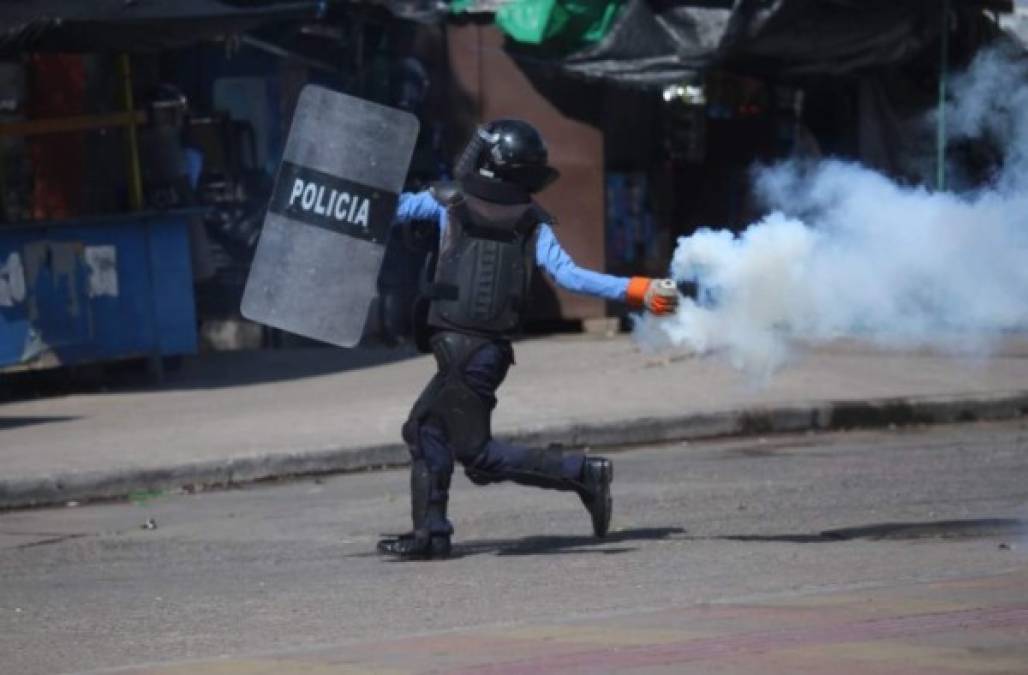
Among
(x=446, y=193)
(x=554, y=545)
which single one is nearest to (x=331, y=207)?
(x=446, y=193)

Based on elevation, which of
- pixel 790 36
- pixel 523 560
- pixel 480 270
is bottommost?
pixel 523 560

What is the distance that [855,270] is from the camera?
933cm

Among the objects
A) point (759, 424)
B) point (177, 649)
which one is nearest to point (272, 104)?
point (759, 424)

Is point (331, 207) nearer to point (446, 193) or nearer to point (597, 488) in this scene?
point (446, 193)

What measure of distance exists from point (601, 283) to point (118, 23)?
6467mm

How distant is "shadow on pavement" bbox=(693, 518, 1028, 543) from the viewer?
9.43 meters

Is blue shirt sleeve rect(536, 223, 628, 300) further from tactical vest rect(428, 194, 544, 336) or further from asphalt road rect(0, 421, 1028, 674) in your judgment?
asphalt road rect(0, 421, 1028, 674)

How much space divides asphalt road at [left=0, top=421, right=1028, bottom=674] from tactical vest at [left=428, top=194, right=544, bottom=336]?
3.33 ft

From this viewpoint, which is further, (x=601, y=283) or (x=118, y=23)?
(x=118, y=23)

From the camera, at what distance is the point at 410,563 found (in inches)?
361

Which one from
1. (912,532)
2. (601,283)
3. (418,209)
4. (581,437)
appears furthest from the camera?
(581,437)

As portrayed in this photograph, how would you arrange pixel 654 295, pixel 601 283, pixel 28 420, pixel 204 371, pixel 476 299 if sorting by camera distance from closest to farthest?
pixel 654 295, pixel 601 283, pixel 476 299, pixel 28 420, pixel 204 371

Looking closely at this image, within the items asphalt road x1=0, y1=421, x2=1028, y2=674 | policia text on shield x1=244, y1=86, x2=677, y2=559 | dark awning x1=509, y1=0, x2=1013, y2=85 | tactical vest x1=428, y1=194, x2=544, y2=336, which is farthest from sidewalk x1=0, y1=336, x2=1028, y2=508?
tactical vest x1=428, y1=194, x2=544, y2=336

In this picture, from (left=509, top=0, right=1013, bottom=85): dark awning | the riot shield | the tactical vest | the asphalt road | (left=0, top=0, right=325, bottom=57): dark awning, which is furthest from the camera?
(left=509, top=0, right=1013, bottom=85): dark awning
